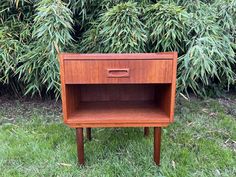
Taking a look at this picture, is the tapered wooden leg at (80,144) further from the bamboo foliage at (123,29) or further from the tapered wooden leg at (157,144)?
the bamboo foliage at (123,29)

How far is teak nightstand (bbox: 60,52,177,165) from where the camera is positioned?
131cm

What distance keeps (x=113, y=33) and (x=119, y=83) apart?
85cm

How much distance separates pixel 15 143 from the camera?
1.80m

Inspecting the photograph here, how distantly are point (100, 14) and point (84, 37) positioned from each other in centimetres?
27

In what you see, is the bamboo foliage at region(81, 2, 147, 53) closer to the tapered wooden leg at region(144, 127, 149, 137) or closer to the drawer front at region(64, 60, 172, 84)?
the tapered wooden leg at region(144, 127, 149, 137)

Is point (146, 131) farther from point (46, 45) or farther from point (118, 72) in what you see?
point (46, 45)

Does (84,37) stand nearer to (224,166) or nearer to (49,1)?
(49,1)

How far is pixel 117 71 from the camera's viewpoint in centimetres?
132

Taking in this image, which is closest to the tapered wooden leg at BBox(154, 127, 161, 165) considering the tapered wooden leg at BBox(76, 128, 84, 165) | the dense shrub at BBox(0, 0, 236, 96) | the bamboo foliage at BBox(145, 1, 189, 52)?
the tapered wooden leg at BBox(76, 128, 84, 165)

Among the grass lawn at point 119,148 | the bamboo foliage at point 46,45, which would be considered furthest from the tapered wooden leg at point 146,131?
the bamboo foliage at point 46,45

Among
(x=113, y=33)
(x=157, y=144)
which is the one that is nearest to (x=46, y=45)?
(x=113, y=33)

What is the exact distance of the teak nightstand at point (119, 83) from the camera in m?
1.31

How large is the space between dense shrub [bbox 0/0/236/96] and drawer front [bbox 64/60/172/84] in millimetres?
781

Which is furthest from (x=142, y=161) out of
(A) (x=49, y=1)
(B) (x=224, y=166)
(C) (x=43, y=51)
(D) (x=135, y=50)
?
(A) (x=49, y=1)
